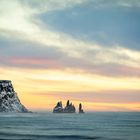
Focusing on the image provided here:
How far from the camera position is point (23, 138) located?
98625 mm

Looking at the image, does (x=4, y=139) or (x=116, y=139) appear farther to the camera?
(x=116, y=139)

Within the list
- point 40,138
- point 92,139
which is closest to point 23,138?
point 40,138

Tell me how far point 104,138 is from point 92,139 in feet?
11.7

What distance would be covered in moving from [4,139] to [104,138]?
28373 mm

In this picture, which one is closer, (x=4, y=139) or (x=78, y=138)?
(x=4, y=139)

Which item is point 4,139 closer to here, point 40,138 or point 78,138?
point 40,138

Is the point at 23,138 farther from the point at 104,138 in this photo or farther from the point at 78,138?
the point at 104,138

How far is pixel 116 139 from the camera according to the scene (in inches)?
3905

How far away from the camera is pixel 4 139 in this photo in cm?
9206

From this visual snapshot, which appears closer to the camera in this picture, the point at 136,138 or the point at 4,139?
the point at 4,139

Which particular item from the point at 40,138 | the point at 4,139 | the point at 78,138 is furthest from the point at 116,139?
the point at 4,139

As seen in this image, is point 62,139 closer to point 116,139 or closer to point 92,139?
point 92,139

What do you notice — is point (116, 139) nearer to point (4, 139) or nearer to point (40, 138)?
point (40, 138)

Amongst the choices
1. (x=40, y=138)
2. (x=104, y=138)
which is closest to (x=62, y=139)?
(x=40, y=138)
